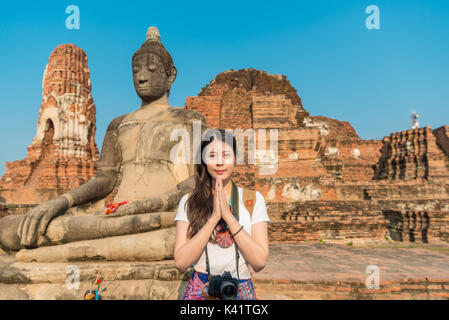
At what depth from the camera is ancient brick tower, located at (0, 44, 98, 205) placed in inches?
642

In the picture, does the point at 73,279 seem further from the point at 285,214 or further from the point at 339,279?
the point at 285,214

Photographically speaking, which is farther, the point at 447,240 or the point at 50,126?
the point at 50,126

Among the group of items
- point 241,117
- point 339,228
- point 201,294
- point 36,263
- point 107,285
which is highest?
point 241,117

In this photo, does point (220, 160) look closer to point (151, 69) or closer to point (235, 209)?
point (235, 209)

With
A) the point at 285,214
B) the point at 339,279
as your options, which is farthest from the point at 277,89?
the point at 339,279

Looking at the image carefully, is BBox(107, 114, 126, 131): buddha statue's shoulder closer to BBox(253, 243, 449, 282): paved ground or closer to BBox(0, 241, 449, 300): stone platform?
BBox(0, 241, 449, 300): stone platform

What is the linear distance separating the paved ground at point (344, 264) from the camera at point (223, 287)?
2.54 meters

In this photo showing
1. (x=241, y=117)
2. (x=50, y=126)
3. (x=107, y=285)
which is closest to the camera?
(x=107, y=285)

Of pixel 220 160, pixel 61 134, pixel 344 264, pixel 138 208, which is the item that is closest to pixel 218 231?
pixel 220 160

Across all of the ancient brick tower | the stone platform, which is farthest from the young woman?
the ancient brick tower
